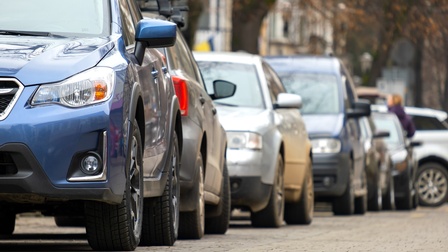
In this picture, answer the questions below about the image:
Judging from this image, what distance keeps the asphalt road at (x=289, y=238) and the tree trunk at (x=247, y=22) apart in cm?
1164

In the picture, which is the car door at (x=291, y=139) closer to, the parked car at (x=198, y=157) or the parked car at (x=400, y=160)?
the parked car at (x=198, y=157)

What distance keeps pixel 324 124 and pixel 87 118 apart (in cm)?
1090

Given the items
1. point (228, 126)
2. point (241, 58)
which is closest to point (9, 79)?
point (228, 126)

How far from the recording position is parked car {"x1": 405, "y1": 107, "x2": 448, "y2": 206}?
29.2m

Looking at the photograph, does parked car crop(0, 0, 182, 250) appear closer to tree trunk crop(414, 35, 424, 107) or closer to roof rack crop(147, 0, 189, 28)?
roof rack crop(147, 0, 189, 28)

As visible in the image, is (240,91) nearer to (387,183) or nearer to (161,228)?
(161,228)

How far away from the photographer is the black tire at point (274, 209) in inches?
573

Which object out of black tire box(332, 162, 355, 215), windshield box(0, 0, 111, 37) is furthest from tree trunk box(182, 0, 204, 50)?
windshield box(0, 0, 111, 37)

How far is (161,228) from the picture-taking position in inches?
398

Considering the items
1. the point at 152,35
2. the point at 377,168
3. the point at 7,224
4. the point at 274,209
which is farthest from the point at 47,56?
→ the point at 377,168

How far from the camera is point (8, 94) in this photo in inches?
330

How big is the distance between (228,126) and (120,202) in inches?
223

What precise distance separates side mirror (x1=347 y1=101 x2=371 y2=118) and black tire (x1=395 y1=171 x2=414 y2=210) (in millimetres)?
6303

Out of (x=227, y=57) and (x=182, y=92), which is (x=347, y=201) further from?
(x=182, y=92)
